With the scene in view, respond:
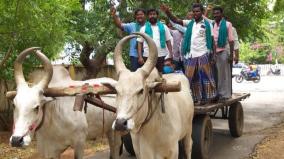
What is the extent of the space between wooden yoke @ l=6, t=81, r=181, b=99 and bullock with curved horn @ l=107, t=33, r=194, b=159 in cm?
11

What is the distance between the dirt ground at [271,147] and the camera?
303 inches

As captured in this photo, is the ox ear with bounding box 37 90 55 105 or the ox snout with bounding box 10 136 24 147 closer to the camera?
the ox snout with bounding box 10 136 24 147

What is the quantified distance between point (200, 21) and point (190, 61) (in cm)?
62

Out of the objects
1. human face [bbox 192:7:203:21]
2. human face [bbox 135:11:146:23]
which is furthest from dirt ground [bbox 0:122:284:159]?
human face [bbox 135:11:146:23]

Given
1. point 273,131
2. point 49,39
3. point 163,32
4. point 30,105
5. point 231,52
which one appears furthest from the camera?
point 273,131

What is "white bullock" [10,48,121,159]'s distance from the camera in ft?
15.1

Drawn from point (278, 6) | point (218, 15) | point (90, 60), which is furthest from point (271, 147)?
point (278, 6)

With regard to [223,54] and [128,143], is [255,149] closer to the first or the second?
[223,54]

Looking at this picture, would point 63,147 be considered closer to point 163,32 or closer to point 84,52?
point 163,32

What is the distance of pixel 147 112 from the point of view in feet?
15.2

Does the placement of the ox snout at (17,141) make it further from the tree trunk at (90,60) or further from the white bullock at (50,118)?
the tree trunk at (90,60)

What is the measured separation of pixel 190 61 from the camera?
680 centimetres

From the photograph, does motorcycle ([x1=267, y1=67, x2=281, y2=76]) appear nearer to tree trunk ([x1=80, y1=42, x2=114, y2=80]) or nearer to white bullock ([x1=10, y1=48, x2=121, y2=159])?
tree trunk ([x1=80, y1=42, x2=114, y2=80])

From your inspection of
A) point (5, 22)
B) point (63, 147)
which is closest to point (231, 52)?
point (63, 147)
